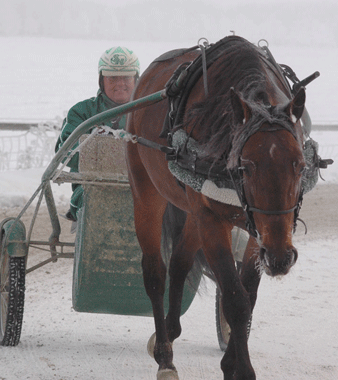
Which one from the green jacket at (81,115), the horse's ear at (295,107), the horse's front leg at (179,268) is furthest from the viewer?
the green jacket at (81,115)

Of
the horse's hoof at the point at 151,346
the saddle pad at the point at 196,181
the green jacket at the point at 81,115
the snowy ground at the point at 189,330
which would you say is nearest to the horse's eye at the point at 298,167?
the saddle pad at the point at 196,181

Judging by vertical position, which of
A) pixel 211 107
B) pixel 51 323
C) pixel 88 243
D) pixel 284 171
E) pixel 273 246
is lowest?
pixel 51 323

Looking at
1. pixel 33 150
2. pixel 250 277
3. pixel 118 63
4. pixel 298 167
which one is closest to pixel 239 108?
pixel 298 167

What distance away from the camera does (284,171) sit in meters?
2.01

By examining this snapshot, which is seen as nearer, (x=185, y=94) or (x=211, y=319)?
(x=185, y=94)

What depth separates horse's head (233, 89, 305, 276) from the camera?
2.01 metres

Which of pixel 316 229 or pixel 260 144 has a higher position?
pixel 260 144

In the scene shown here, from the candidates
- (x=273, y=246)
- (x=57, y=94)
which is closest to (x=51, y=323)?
(x=273, y=246)

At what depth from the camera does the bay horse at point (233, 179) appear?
2.04 meters

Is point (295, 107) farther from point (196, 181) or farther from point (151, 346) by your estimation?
point (151, 346)

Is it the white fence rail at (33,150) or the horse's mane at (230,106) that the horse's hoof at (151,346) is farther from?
the white fence rail at (33,150)

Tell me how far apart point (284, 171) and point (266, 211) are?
140 mm

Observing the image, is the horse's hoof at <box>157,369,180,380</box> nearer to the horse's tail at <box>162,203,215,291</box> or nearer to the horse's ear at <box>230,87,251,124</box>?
the horse's tail at <box>162,203,215,291</box>

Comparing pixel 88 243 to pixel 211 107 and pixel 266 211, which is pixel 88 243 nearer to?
pixel 211 107
